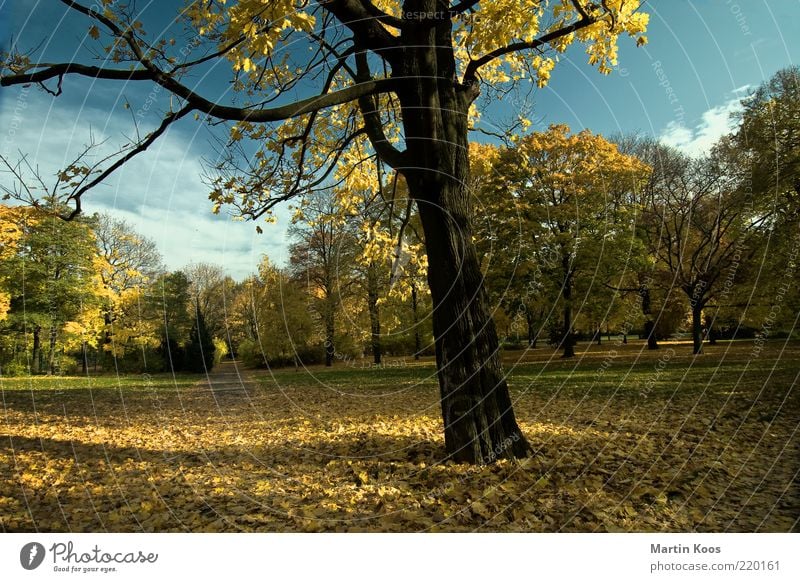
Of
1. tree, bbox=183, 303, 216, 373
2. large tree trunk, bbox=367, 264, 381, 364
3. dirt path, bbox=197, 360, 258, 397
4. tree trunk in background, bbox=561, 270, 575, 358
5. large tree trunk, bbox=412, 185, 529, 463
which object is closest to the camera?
large tree trunk, bbox=412, 185, 529, 463

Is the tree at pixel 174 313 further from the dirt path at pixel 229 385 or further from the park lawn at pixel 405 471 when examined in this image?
the park lawn at pixel 405 471

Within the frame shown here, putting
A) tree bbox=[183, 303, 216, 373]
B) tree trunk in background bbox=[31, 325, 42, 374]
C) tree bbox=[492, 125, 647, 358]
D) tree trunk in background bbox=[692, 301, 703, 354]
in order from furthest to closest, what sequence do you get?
tree bbox=[183, 303, 216, 373]
tree trunk in background bbox=[31, 325, 42, 374]
tree bbox=[492, 125, 647, 358]
tree trunk in background bbox=[692, 301, 703, 354]

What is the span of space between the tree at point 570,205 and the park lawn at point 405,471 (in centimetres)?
1128

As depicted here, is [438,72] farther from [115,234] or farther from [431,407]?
[115,234]

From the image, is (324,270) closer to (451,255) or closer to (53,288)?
(53,288)

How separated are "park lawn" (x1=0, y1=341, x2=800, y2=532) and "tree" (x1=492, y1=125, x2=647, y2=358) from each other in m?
11.3

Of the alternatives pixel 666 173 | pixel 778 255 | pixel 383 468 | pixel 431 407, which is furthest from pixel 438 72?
pixel 666 173

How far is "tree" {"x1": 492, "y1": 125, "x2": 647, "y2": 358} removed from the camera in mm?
20234

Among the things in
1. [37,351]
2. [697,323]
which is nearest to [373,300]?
[697,323]

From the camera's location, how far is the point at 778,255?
475 inches

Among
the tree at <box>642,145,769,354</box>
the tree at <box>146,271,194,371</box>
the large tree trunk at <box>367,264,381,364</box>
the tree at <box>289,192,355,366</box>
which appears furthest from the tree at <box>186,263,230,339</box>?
the tree at <box>642,145,769,354</box>

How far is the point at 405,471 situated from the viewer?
4758 mm

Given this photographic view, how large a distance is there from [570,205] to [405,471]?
745 inches

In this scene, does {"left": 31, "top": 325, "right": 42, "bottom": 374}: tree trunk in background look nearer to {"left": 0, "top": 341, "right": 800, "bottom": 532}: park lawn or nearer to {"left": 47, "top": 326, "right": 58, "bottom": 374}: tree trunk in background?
{"left": 47, "top": 326, "right": 58, "bottom": 374}: tree trunk in background
